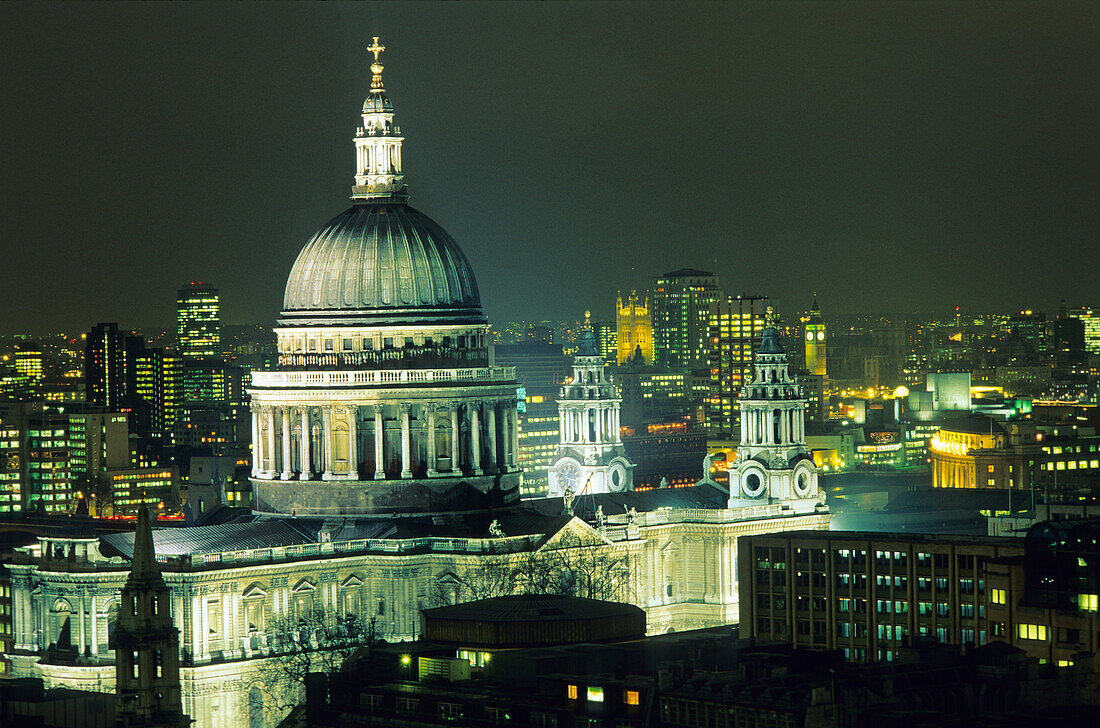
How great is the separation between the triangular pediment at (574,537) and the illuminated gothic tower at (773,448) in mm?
19227

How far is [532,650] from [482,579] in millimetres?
31028

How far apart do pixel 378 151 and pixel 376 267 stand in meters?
7.05

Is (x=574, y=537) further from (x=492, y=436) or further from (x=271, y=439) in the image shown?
(x=271, y=439)

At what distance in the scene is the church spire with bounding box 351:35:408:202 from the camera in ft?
582

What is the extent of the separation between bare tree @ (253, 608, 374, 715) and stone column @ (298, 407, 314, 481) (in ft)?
38.2

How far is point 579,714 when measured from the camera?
418 feet

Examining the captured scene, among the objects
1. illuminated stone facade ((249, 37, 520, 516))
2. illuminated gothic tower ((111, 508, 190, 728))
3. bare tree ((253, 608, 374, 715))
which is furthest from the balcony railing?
illuminated gothic tower ((111, 508, 190, 728))

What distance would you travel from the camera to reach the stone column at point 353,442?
17550cm

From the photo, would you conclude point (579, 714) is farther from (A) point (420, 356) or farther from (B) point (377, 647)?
(A) point (420, 356)

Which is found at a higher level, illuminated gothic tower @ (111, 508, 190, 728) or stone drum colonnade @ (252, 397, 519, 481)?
stone drum colonnade @ (252, 397, 519, 481)

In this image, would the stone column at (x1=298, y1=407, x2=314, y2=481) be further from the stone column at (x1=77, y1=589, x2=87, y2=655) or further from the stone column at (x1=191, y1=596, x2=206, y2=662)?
the stone column at (x1=77, y1=589, x2=87, y2=655)

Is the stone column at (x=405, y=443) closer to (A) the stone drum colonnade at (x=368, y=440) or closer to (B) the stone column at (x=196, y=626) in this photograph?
(A) the stone drum colonnade at (x=368, y=440)

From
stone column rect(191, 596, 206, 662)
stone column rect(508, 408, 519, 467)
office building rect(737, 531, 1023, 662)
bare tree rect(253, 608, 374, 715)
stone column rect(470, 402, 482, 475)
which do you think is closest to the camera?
stone column rect(191, 596, 206, 662)

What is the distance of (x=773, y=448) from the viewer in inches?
7781
